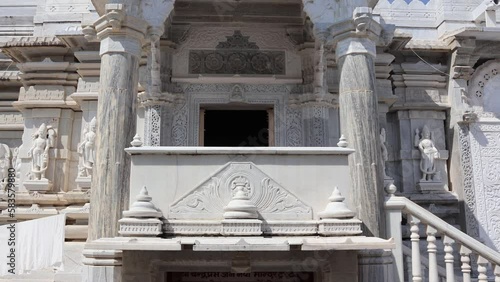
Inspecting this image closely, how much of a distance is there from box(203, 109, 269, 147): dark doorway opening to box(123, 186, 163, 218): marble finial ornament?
21.5 ft

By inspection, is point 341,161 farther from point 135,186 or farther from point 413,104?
point 413,104

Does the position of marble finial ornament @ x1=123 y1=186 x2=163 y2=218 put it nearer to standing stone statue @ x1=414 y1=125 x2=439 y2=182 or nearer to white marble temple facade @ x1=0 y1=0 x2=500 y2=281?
white marble temple facade @ x1=0 y1=0 x2=500 y2=281

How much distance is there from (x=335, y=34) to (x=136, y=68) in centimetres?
294

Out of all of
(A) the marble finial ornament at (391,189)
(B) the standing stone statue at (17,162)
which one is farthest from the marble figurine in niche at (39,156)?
(A) the marble finial ornament at (391,189)

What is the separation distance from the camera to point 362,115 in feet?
20.3

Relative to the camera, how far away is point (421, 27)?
10.5 m

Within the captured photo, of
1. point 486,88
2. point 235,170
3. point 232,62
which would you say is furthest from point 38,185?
point 486,88

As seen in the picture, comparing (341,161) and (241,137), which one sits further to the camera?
(241,137)

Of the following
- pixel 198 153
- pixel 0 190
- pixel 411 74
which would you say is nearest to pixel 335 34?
pixel 198 153

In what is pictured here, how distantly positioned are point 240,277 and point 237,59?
193 inches

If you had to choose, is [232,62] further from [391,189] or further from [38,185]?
[38,185]

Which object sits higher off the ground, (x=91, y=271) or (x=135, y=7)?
(x=135, y=7)

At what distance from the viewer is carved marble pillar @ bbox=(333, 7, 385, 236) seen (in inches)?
233

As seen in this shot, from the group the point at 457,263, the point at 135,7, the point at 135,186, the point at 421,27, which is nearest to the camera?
the point at 135,186
